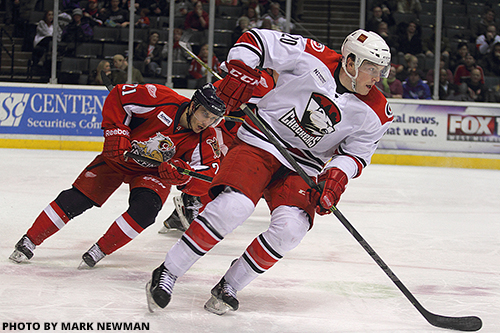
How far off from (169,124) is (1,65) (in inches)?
208

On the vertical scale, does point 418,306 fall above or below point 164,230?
above

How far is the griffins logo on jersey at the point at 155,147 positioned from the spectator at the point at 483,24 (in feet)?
21.9

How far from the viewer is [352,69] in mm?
1995

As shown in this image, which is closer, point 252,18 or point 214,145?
point 214,145

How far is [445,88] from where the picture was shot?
719 cm

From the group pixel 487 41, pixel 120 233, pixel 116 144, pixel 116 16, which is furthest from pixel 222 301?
pixel 487 41

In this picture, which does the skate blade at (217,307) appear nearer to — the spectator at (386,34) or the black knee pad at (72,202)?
the black knee pad at (72,202)

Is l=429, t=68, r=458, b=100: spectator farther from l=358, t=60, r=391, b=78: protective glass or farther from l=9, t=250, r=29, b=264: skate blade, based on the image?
l=9, t=250, r=29, b=264: skate blade

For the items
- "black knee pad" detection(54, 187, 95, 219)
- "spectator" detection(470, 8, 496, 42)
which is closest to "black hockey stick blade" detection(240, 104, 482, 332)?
"black knee pad" detection(54, 187, 95, 219)

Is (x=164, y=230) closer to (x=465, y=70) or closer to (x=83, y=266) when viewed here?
(x=83, y=266)

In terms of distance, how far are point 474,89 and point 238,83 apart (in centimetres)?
616

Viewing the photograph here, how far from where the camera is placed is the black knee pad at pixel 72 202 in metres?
2.38

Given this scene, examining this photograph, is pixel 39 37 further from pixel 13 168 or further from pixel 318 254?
pixel 318 254

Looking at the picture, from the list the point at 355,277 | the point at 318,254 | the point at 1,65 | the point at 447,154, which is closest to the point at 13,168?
A: the point at 1,65
